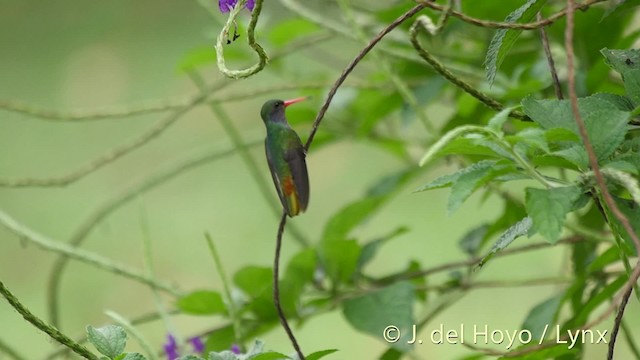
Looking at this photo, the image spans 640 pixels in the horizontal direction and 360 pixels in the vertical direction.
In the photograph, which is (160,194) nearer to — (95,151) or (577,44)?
(95,151)

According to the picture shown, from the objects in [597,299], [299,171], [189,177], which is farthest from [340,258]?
[189,177]

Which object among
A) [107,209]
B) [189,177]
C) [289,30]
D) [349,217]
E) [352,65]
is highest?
[189,177]

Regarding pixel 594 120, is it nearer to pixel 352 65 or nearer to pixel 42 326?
pixel 352 65

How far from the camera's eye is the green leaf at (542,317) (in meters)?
0.79

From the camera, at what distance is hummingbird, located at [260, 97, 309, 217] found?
56cm

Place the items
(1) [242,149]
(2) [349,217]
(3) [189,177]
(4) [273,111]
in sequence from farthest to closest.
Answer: (3) [189,177]
(1) [242,149]
(2) [349,217]
(4) [273,111]

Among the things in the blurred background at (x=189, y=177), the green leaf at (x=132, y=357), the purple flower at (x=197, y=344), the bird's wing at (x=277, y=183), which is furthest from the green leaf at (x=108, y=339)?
the blurred background at (x=189, y=177)

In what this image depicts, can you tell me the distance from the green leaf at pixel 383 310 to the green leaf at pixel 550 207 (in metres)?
0.34

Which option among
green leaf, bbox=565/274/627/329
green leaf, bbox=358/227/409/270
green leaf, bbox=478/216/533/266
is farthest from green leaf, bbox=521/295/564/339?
green leaf, bbox=478/216/533/266

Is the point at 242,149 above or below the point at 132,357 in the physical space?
above

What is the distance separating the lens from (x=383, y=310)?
2.79ft

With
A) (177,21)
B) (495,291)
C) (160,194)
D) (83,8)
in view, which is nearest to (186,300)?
(495,291)

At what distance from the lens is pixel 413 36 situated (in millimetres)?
555

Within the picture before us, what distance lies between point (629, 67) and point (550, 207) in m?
0.12
